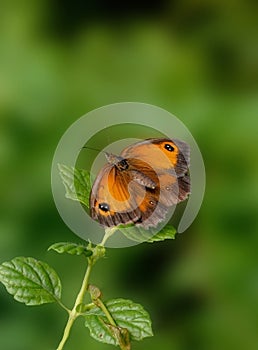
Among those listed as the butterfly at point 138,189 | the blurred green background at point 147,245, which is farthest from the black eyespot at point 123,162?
the blurred green background at point 147,245

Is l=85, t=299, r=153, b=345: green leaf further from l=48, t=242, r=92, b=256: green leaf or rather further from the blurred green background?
the blurred green background

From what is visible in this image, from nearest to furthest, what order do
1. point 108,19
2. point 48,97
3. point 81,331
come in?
point 81,331 < point 48,97 < point 108,19

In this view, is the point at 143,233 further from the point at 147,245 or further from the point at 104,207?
the point at 147,245

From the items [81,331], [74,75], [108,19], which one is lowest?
[81,331]

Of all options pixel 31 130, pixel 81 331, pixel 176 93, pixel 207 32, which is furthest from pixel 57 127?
pixel 207 32

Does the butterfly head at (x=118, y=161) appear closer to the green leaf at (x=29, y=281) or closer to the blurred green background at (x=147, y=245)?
the green leaf at (x=29, y=281)

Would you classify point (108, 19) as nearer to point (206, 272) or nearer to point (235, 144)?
point (235, 144)

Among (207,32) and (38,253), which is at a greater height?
(207,32)
